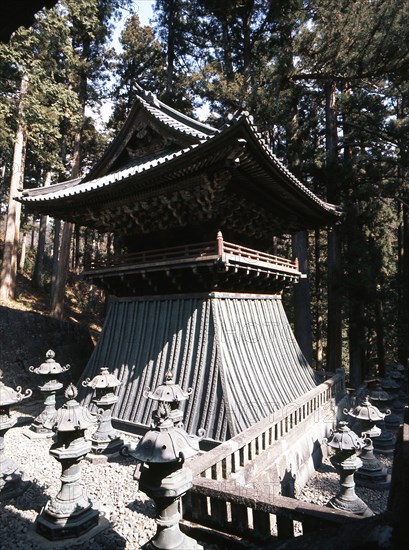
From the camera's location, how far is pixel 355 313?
17484 millimetres

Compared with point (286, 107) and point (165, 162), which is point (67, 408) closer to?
point (165, 162)

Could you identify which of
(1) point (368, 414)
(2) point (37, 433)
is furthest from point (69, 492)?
(1) point (368, 414)

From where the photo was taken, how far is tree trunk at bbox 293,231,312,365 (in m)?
15.9

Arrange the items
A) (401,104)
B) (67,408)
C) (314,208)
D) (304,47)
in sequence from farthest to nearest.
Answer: (401,104) < (304,47) < (314,208) < (67,408)

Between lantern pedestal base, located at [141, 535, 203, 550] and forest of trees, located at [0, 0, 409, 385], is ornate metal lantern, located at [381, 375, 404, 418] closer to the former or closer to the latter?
forest of trees, located at [0, 0, 409, 385]

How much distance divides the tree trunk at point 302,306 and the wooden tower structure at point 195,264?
13.0 ft

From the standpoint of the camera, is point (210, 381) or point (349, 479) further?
point (210, 381)

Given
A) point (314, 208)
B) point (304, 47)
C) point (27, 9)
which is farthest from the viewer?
point (304, 47)

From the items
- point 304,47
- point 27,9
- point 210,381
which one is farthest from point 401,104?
point 27,9

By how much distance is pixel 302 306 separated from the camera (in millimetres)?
16172

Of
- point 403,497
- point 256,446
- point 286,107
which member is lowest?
point 256,446

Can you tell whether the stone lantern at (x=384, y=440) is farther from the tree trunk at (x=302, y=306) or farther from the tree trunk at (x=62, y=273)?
the tree trunk at (x=62, y=273)

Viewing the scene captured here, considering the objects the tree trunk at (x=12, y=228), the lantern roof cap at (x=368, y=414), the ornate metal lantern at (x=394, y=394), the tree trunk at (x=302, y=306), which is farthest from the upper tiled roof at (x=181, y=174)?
the ornate metal lantern at (x=394, y=394)

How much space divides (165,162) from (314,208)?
5.98m
